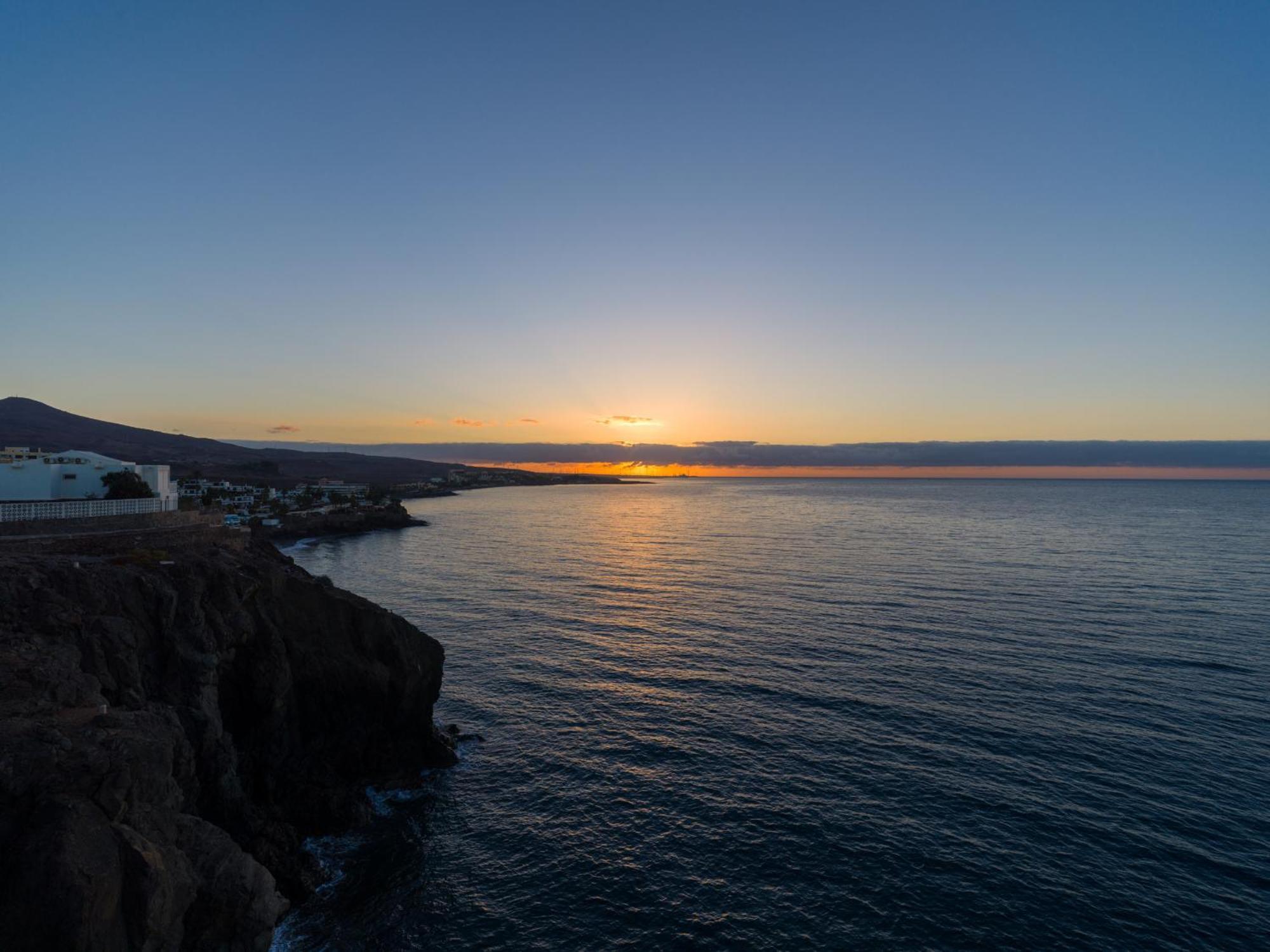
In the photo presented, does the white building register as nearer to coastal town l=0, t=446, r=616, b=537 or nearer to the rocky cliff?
coastal town l=0, t=446, r=616, b=537

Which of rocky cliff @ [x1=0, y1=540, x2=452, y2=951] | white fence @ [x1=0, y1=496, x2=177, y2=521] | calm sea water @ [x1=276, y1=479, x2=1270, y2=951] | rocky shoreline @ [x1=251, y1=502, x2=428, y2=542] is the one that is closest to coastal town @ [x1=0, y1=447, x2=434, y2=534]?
white fence @ [x1=0, y1=496, x2=177, y2=521]

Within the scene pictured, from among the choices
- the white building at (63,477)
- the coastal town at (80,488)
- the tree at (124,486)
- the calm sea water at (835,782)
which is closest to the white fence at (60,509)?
the coastal town at (80,488)

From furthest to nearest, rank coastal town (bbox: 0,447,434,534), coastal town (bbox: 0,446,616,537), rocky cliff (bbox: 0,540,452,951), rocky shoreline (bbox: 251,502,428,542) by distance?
rocky shoreline (bbox: 251,502,428,542) → coastal town (bbox: 0,446,616,537) → coastal town (bbox: 0,447,434,534) → rocky cliff (bbox: 0,540,452,951)

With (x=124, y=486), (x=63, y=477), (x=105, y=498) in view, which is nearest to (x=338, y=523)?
(x=63, y=477)

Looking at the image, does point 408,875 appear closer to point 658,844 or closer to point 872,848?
point 658,844

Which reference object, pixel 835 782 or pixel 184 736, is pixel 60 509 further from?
pixel 835 782

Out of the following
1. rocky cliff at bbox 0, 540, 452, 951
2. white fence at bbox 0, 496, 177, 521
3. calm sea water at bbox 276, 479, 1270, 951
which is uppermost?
white fence at bbox 0, 496, 177, 521
